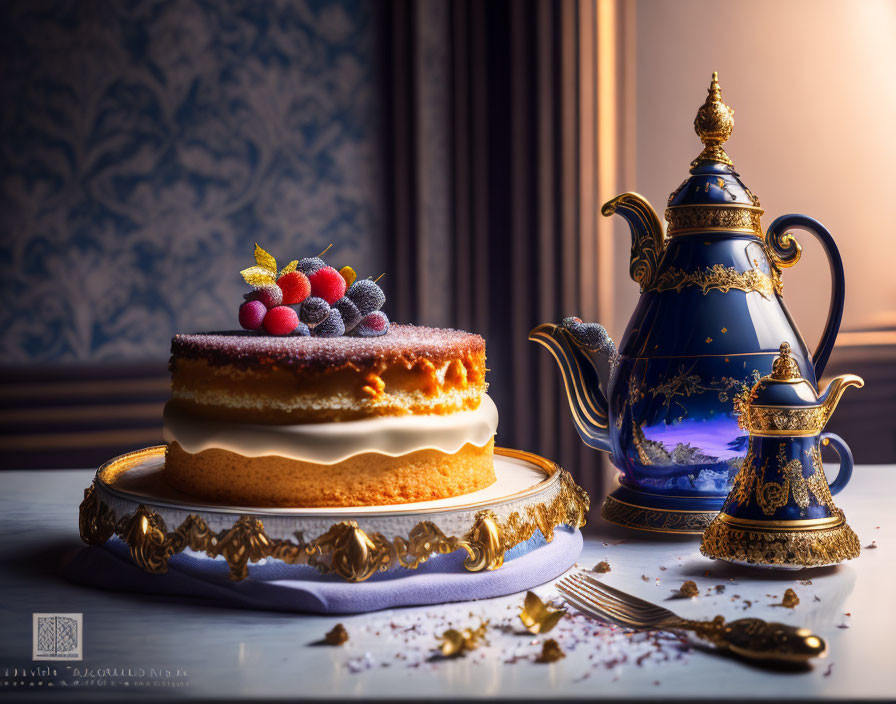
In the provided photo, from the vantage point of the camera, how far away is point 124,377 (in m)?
3.28

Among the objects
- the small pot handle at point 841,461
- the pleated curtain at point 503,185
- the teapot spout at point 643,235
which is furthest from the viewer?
the pleated curtain at point 503,185

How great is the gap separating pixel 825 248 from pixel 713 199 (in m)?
0.18

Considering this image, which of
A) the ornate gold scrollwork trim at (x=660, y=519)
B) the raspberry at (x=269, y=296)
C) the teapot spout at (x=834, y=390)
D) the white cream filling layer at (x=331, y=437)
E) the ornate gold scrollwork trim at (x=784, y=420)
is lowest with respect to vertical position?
the ornate gold scrollwork trim at (x=660, y=519)

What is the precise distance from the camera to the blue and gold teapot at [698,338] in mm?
1157

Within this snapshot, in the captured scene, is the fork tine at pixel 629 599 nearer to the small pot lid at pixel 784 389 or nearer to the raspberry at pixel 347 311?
the small pot lid at pixel 784 389

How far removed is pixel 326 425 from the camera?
1.09 m

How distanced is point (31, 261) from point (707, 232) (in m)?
2.77

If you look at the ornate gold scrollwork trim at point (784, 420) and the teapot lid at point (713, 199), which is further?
the teapot lid at point (713, 199)

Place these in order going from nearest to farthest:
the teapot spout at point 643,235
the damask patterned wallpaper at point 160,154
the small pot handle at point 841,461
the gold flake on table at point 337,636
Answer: the gold flake on table at point 337,636
the small pot handle at point 841,461
the teapot spout at point 643,235
the damask patterned wallpaper at point 160,154

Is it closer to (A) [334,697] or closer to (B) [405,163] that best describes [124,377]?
(B) [405,163]

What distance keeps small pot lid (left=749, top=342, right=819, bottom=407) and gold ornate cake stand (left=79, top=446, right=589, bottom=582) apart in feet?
0.92

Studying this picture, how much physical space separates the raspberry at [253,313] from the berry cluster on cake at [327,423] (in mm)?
81

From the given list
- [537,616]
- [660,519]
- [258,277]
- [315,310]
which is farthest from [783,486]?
[258,277]

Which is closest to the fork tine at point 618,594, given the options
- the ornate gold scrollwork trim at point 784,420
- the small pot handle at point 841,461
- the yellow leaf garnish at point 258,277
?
the ornate gold scrollwork trim at point 784,420
